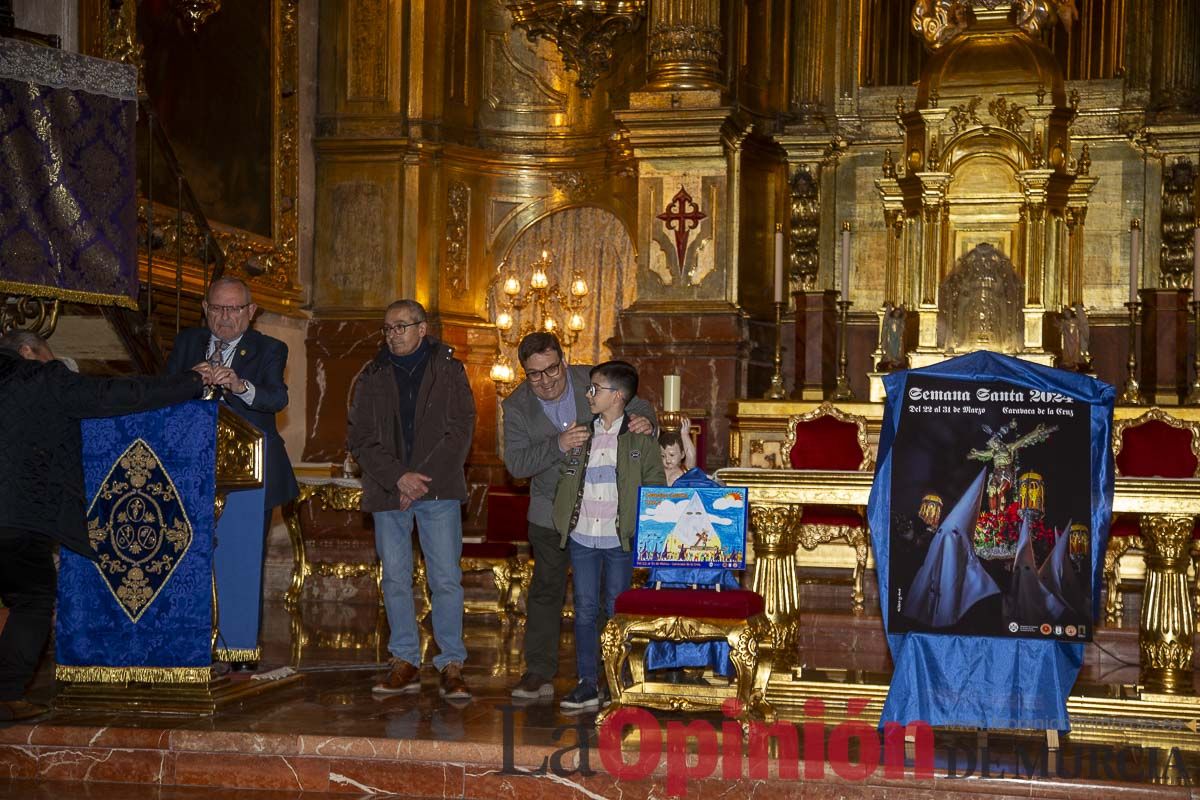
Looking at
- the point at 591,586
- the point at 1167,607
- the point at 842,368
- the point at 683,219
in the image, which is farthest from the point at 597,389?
the point at 683,219

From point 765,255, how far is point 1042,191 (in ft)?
7.33

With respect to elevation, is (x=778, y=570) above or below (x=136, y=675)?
above

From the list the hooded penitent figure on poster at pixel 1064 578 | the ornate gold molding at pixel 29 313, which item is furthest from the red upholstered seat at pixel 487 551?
the hooded penitent figure on poster at pixel 1064 578

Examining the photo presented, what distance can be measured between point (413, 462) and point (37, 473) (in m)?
1.59

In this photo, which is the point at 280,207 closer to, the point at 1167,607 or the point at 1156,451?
the point at 1156,451

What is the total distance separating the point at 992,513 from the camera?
6.28m

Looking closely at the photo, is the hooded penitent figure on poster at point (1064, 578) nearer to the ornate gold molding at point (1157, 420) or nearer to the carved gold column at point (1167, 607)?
the carved gold column at point (1167, 607)

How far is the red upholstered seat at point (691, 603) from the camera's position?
625 cm

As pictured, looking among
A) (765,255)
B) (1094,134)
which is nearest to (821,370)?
(765,255)

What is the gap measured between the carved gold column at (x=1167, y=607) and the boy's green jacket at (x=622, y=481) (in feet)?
→ 7.13

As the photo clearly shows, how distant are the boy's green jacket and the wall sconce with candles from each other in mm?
5892

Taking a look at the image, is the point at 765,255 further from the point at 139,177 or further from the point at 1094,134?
the point at 139,177

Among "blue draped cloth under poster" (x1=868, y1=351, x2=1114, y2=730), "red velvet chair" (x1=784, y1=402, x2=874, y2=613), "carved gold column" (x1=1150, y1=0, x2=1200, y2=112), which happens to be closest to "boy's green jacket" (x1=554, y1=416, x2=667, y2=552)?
"blue draped cloth under poster" (x1=868, y1=351, x2=1114, y2=730)

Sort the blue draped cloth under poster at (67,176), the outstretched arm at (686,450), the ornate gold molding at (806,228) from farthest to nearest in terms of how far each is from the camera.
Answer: the ornate gold molding at (806,228) < the outstretched arm at (686,450) < the blue draped cloth under poster at (67,176)
